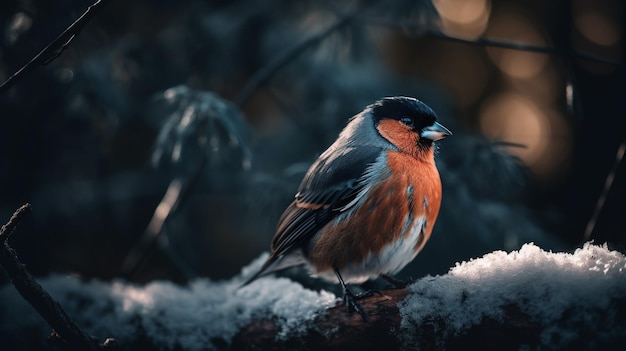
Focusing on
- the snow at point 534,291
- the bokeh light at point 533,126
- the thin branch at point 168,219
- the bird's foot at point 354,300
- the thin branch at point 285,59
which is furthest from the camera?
the bokeh light at point 533,126

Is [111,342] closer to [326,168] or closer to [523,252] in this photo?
[326,168]

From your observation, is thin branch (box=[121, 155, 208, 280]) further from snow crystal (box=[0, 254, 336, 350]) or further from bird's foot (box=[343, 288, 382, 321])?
bird's foot (box=[343, 288, 382, 321])

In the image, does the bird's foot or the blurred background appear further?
the blurred background

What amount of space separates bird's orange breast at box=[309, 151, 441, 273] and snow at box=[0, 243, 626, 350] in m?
0.25

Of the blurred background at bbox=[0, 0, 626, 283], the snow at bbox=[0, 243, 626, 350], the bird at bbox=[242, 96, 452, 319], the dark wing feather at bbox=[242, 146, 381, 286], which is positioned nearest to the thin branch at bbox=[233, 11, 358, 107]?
the blurred background at bbox=[0, 0, 626, 283]

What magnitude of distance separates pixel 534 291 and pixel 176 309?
1832 mm

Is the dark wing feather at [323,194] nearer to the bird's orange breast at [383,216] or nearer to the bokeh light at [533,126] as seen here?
the bird's orange breast at [383,216]

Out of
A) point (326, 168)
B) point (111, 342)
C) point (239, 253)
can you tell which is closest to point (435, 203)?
point (326, 168)

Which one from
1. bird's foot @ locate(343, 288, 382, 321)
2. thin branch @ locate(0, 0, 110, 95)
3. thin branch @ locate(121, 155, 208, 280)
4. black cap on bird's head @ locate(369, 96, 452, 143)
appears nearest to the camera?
thin branch @ locate(0, 0, 110, 95)

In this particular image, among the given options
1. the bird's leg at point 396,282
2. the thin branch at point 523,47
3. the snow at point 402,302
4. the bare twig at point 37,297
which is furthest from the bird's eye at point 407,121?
the bare twig at point 37,297

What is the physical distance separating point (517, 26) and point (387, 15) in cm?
183

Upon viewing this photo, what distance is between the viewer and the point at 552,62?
5.48m

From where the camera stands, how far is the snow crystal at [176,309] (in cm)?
277

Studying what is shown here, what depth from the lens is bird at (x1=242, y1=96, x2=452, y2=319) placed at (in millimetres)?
2863
